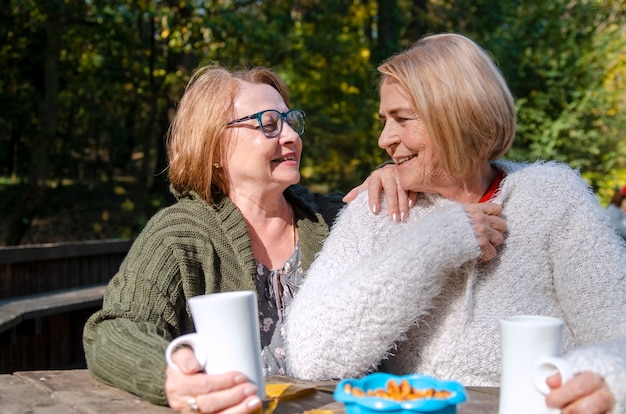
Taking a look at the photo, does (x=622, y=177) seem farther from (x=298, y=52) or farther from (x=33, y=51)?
(x=33, y=51)

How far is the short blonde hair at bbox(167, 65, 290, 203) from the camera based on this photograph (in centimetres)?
259

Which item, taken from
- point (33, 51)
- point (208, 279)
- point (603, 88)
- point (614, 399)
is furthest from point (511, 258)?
point (603, 88)

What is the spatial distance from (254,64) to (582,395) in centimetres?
787

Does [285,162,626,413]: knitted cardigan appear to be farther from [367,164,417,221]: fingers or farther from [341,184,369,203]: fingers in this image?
[341,184,369,203]: fingers

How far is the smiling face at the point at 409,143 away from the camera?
2234 mm

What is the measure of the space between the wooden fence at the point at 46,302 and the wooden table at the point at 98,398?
2401mm

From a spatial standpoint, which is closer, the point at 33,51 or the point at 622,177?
the point at 33,51

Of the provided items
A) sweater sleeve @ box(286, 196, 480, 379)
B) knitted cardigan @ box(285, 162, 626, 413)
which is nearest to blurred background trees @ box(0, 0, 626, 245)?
knitted cardigan @ box(285, 162, 626, 413)

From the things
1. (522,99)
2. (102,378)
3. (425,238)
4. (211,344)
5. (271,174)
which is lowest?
(102,378)

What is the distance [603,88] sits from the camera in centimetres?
1190

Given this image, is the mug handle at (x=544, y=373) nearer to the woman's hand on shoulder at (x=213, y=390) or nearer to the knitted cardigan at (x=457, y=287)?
the woman's hand on shoulder at (x=213, y=390)

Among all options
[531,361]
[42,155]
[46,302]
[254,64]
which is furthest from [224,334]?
[254,64]

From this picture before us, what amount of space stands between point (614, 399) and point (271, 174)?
1.41 m

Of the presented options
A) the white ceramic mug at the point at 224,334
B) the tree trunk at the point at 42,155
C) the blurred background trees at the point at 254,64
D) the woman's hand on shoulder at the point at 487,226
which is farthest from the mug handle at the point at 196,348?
the tree trunk at the point at 42,155
